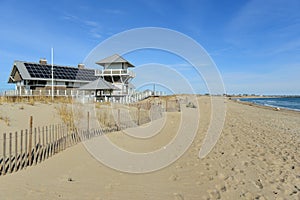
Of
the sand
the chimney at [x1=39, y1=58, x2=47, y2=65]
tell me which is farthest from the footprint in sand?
the chimney at [x1=39, y1=58, x2=47, y2=65]

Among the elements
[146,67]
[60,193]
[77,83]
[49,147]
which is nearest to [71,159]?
[49,147]

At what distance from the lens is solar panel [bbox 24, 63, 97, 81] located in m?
31.8

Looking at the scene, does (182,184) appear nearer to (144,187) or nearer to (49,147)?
(144,187)

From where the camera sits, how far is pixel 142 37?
29.6 feet

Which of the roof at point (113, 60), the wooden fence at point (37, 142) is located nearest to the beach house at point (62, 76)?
the roof at point (113, 60)

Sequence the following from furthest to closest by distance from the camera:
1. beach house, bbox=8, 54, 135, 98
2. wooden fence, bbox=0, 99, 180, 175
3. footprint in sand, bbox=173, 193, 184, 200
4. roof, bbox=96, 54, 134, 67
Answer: roof, bbox=96, 54, 134, 67, beach house, bbox=8, 54, 135, 98, wooden fence, bbox=0, 99, 180, 175, footprint in sand, bbox=173, 193, 184, 200

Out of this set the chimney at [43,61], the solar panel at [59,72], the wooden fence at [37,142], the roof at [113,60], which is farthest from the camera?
the chimney at [43,61]

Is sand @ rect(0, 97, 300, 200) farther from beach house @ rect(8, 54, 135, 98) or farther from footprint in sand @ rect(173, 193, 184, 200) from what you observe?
beach house @ rect(8, 54, 135, 98)

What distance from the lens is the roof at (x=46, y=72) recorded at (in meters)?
30.7

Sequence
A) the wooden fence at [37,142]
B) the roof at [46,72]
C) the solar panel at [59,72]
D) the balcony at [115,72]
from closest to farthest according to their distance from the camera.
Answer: the wooden fence at [37,142], the roof at [46,72], the solar panel at [59,72], the balcony at [115,72]

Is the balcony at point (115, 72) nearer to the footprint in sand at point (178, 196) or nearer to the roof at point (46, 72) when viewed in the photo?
the roof at point (46, 72)

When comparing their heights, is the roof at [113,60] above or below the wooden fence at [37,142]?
above

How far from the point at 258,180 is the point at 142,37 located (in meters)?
6.55

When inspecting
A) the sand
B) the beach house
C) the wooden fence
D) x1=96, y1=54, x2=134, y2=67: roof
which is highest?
x1=96, y1=54, x2=134, y2=67: roof
